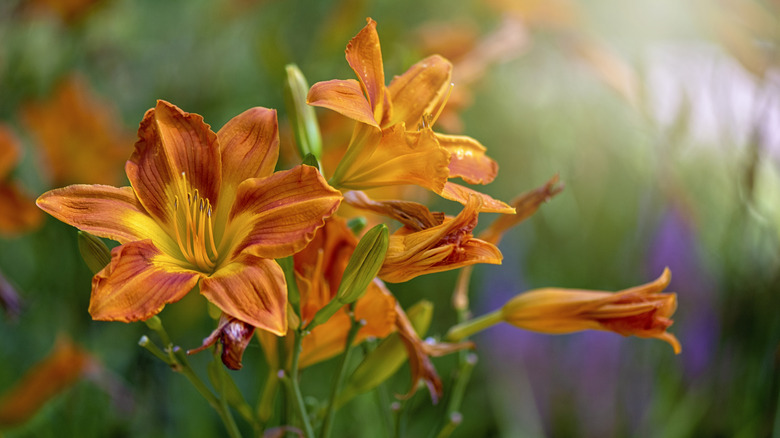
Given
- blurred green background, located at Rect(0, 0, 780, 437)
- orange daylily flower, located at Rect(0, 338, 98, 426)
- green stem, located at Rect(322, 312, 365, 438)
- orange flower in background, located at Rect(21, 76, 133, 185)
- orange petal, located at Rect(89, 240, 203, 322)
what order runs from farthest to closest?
orange flower in background, located at Rect(21, 76, 133, 185) → blurred green background, located at Rect(0, 0, 780, 437) → orange daylily flower, located at Rect(0, 338, 98, 426) → green stem, located at Rect(322, 312, 365, 438) → orange petal, located at Rect(89, 240, 203, 322)

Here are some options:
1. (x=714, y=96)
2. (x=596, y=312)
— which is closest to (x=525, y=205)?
(x=596, y=312)

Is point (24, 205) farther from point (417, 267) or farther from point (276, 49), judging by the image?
point (417, 267)

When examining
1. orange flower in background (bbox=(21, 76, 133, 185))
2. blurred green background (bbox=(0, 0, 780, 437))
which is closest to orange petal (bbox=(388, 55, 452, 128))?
blurred green background (bbox=(0, 0, 780, 437))

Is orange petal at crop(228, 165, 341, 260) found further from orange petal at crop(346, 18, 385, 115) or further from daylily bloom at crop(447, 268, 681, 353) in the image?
daylily bloom at crop(447, 268, 681, 353)

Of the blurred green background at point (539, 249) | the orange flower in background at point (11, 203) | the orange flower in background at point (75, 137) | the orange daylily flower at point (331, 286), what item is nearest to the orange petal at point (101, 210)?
the orange daylily flower at point (331, 286)

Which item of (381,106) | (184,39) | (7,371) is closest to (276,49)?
(381,106)

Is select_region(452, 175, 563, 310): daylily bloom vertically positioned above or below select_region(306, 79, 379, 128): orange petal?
below

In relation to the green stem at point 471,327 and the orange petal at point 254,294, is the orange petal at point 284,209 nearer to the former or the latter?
the orange petal at point 254,294
